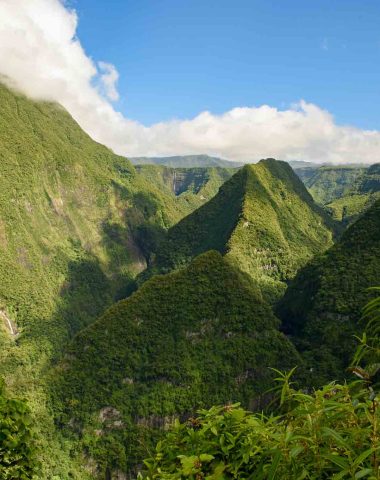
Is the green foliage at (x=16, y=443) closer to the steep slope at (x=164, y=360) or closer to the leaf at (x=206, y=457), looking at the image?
the leaf at (x=206, y=457)

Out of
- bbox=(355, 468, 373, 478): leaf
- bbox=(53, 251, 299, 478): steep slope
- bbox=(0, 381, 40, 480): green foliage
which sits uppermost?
bbox=(355, 468, 373, 478): leaf

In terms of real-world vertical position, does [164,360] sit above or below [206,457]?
below

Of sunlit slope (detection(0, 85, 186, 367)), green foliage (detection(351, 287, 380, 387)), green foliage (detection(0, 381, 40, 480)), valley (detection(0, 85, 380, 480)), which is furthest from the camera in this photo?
sunlit slope (detection(0, 85, 186, 367))

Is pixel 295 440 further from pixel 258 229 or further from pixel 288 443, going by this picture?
pixel 258 229

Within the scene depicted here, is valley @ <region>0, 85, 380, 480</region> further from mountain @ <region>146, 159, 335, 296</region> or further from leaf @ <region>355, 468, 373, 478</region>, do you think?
leaf @ <region>355, 468, 373, 478</region>

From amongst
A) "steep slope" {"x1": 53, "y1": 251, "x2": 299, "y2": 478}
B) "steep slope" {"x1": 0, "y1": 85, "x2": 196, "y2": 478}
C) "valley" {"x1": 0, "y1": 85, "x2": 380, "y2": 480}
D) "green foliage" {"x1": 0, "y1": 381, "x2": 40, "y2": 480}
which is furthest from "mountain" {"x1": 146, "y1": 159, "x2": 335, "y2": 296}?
"green foliage" {"x1": 0, "y1": 381, "x2": 40, "y2": 480}

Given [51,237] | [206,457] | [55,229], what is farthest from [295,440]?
[55,229]
